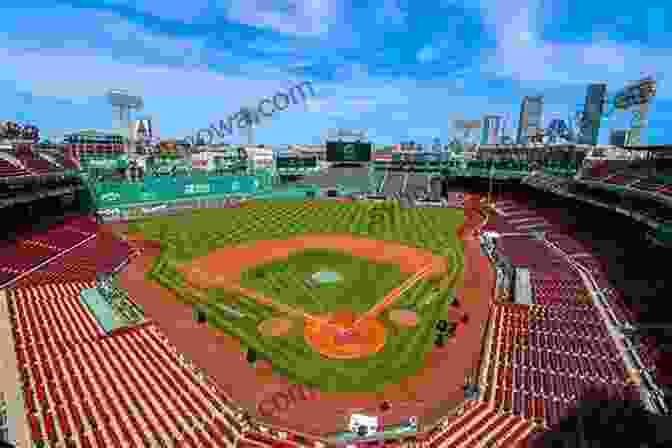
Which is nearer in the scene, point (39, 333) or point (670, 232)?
point (39, 333)

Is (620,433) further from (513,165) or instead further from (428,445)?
(513,165)

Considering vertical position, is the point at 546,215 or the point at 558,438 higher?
the point at 546,215

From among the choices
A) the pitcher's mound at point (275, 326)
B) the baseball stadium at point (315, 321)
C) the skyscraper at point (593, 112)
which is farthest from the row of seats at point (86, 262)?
the skyscraper at point (593, 112)

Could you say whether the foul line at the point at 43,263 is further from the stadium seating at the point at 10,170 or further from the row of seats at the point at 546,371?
the row of seats at the point at 546,371

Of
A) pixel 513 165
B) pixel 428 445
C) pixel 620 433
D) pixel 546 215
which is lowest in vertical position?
pixel 428 445

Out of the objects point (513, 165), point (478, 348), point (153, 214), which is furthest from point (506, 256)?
point (153, 214)

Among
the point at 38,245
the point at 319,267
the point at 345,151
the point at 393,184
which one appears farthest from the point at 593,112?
the point at 38,245

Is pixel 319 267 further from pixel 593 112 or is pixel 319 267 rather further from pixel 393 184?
pixel 593 112

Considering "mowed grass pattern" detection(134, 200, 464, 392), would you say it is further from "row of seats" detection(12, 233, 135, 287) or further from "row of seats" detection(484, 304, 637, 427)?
"row of seats" detection(484, 304, 637, 427)
